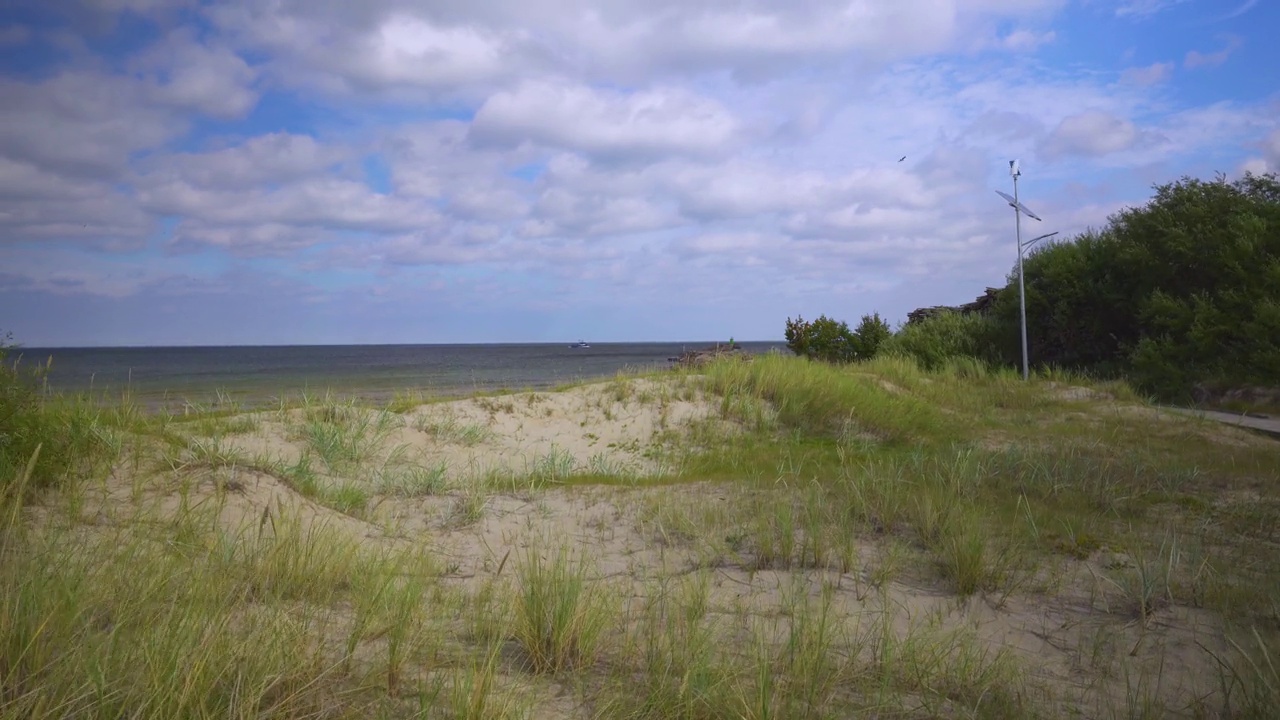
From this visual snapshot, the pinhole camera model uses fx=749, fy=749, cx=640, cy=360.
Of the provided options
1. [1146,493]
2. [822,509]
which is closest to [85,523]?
[822,509]

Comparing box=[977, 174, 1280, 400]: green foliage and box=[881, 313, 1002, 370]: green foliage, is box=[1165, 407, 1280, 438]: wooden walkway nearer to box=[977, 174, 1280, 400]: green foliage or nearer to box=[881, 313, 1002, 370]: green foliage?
box=[977, 174, 1280, 400]: green foliage

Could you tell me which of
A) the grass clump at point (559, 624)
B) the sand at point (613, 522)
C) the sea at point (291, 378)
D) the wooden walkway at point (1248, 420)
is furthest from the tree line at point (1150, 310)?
the grass clump at point (559, 624)

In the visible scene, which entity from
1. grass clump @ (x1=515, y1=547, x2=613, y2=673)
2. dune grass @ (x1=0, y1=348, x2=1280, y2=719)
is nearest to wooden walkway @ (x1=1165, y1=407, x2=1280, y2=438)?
dune grass @ (x1=0, y1=348, x2=1280, y2=719)

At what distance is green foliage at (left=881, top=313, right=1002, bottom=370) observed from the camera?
2622 centimetres

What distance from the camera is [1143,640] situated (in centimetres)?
420

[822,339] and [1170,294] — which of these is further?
[822,339]

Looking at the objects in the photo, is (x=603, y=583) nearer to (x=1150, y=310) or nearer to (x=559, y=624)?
(x=559, y=624)

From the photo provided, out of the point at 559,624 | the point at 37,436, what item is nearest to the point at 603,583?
the point at 559,624

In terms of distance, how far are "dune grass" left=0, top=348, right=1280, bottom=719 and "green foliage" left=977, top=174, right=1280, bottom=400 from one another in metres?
11.3

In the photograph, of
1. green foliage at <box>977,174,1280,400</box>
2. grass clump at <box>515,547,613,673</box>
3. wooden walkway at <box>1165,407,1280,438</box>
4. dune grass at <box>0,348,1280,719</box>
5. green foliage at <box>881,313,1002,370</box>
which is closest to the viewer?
dune grass at <box>0,348,1280,719</box>

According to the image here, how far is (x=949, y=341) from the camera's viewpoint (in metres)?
27.0

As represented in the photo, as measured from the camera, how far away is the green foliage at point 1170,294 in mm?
19203

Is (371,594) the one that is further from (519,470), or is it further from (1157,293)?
(1157,293)

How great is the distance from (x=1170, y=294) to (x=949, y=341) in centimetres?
693
